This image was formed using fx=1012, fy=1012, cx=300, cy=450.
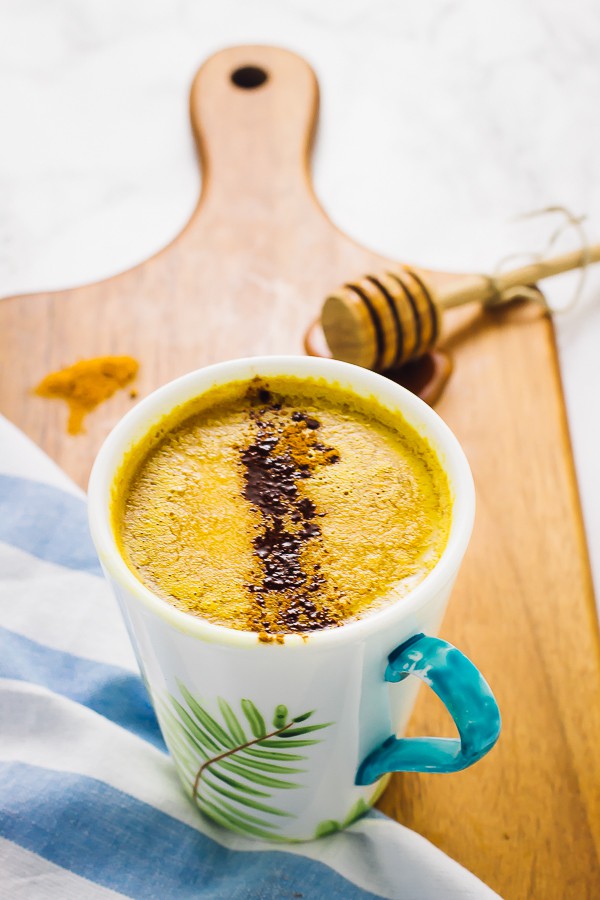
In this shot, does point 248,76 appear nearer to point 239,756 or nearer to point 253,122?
point 253,122

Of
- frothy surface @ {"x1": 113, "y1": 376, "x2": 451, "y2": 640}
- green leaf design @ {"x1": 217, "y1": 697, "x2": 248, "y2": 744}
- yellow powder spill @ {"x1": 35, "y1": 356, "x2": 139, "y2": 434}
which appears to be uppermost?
frothy surface @ {"x1": 113, "y1": 376, "x2": 451, "y2": 640}

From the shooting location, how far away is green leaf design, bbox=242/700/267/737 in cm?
65

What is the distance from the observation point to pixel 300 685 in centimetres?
63

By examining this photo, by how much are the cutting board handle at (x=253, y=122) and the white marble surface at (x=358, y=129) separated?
5.7 inches

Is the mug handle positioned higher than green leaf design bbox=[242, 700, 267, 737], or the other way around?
the mug handle

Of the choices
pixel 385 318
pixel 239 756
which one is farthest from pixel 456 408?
pixel 239 756

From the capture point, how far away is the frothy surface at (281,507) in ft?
2.17

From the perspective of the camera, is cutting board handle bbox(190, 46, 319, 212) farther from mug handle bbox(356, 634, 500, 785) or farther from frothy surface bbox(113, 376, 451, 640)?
mug handle bbox(356, 634, 500, 785)

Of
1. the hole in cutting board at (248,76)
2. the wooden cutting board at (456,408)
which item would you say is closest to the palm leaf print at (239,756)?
the wooden cutting board at (456,408)

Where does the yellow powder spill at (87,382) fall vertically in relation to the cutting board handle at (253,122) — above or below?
below

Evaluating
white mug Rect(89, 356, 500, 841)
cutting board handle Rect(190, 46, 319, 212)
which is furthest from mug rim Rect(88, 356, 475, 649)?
cutting board handle Rect(190, 46, 319, 212)

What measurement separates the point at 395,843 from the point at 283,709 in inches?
8.0

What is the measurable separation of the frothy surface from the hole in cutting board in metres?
0.84

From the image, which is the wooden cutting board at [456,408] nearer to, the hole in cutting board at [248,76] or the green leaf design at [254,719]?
the hole in cutting board at [248,76]
